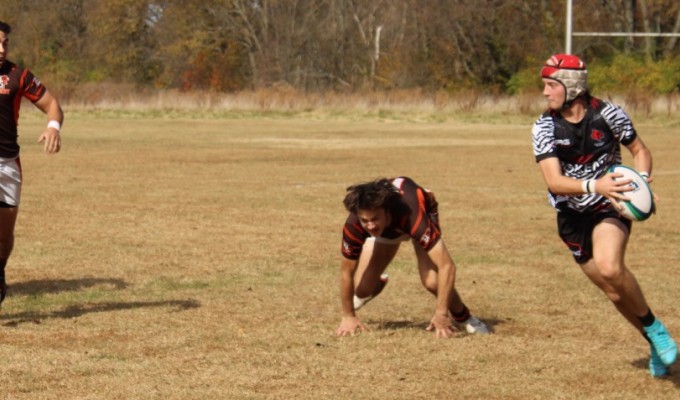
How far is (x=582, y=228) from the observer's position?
765 centimetres

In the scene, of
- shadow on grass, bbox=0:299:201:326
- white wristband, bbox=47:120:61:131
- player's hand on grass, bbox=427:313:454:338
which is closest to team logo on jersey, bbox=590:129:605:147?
player's hand on grass, bbox=427:313:454:338

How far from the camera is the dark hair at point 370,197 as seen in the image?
7.98 metres

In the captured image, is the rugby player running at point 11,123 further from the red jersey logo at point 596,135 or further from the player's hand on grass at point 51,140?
the red jersey logo at point 596,135

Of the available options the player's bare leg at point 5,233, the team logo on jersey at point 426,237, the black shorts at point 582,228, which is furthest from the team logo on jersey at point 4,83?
the black shorts at point 582,228

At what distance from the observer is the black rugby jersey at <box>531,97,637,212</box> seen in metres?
7.54

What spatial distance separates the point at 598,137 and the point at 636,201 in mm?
588

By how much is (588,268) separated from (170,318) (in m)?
3.51

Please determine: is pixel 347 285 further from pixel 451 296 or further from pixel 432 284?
pixel 451 296

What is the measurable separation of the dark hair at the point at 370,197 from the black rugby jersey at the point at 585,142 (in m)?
1.07

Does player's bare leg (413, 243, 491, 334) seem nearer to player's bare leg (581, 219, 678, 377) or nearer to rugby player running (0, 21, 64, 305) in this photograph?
player's bare leg (581, 219, 678, 377)

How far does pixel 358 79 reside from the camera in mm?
75500

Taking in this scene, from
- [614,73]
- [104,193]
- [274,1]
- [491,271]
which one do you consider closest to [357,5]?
[274,1]

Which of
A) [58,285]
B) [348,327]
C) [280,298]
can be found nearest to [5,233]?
[58,285]

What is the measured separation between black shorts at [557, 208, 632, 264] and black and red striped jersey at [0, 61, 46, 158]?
436cm
